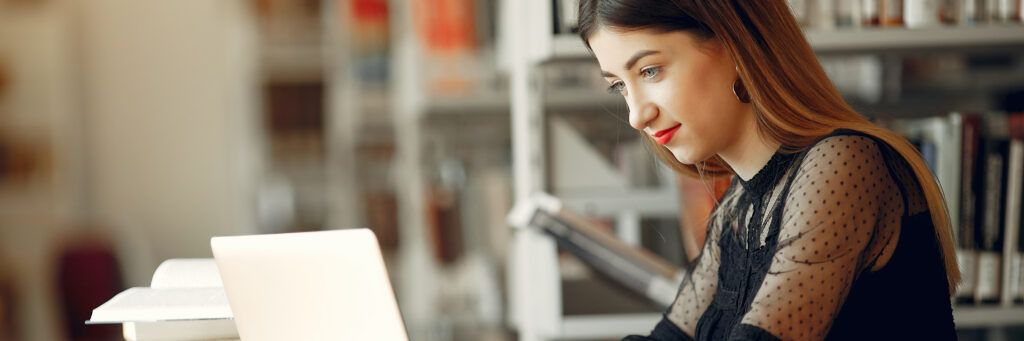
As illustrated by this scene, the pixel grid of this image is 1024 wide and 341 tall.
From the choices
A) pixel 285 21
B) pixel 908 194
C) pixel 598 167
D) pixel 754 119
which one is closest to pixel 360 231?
pixel 754 119

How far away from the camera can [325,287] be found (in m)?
0.89

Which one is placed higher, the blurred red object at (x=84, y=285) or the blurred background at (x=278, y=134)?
the blurred background at (x=278, y=134)

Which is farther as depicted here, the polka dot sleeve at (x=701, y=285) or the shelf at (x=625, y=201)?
the shelf at (x=625, y=201)

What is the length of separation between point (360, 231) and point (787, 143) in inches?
13.9

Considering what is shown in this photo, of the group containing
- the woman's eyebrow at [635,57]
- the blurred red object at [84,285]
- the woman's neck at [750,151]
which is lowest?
the blurred red object at [84,285]

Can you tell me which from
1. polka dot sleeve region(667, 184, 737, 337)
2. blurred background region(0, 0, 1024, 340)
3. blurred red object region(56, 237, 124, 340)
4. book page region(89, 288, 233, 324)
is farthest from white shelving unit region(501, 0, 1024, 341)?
blurred red object region(56, 237, 124, 340)

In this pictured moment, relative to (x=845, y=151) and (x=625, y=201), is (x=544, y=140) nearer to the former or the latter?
(x=625, y=201)

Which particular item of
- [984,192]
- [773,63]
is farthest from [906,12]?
[773,63]

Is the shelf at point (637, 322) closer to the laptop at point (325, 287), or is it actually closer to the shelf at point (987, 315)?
the shelf at point (987, 315)

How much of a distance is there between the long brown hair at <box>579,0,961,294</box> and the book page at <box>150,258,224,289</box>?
0.43 meters

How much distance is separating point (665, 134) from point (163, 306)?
44 cm

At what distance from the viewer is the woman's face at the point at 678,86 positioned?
88 centimetres

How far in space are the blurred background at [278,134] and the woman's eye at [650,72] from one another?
111 centimetres

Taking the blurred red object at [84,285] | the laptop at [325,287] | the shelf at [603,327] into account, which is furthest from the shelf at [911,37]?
the blurred red object at [84,285]
